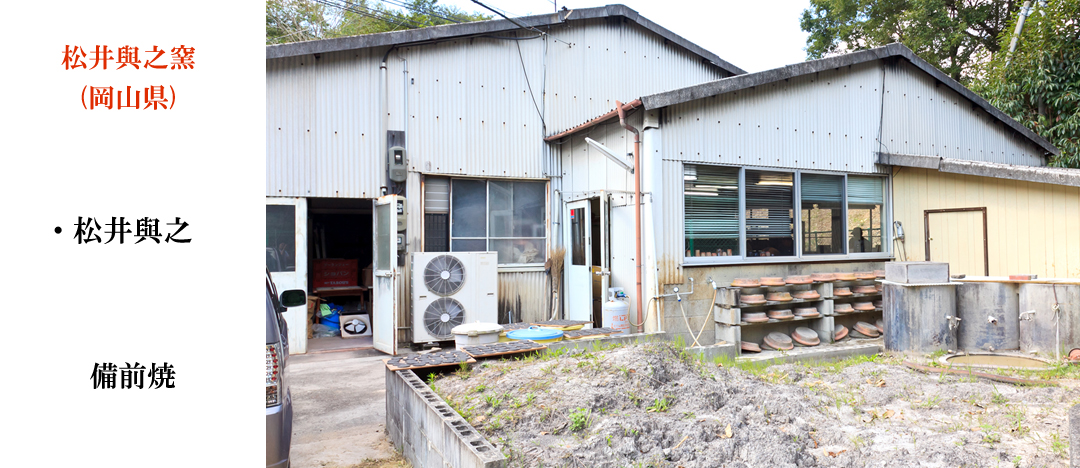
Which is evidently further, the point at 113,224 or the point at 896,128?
the point at 896,128

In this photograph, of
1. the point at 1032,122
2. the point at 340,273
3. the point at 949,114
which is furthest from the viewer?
the point at 1032,122

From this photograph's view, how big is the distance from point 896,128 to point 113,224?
969cm

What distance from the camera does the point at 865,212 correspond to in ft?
27.9

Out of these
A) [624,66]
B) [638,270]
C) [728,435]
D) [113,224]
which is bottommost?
[728,435]

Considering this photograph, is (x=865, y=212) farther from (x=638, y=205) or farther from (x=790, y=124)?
(x=638, y=205)

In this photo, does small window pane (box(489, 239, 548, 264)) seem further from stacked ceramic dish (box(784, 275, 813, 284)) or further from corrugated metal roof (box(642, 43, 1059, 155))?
stacked ceramic dish (box(784, 275, 813, 284))

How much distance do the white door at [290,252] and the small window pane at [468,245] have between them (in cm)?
197

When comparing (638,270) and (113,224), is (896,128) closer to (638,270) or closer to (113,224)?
(638,270)

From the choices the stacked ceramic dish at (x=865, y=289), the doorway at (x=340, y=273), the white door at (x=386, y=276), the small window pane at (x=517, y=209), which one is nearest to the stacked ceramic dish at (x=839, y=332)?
the stacked ceramic dish at (x=865, y=289)

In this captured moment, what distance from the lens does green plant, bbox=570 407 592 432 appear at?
3.19m


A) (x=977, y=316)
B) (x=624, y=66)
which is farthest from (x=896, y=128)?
(x=624, y=66)

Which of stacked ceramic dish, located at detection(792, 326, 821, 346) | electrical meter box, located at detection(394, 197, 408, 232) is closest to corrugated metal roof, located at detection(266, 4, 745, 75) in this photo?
electrical meter box, located at detection(394, 197, 408, 232)

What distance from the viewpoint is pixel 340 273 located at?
10711 millimetres

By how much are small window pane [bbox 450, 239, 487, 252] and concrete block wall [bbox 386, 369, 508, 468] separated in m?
4.03
